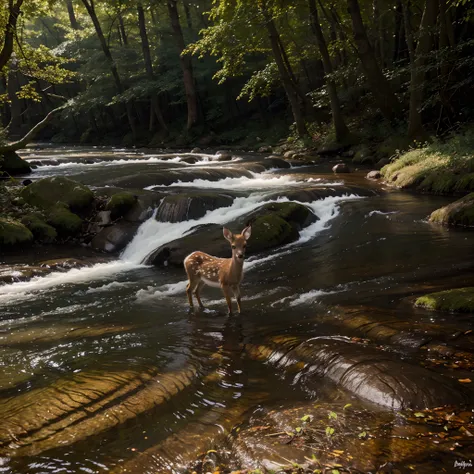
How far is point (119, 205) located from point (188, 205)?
2.20 meters

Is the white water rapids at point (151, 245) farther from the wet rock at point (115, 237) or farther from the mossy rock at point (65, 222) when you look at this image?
the mossy rock at point (65, 222)

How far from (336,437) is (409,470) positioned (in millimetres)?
615

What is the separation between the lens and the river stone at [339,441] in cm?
324

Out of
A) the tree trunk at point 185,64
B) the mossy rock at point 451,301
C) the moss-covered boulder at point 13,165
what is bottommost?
the mossy rock at point 451,301

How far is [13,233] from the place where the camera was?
12.9 meters

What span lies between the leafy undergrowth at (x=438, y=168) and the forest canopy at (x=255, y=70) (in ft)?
5.55

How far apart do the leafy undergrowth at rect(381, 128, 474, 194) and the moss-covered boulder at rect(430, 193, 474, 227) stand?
265 centimetres

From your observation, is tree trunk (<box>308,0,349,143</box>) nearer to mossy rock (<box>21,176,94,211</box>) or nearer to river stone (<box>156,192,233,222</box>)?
river stone (<box>156,192,233,222</box>)

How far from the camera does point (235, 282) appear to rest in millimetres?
7551

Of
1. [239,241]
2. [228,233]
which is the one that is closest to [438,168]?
[239,241]

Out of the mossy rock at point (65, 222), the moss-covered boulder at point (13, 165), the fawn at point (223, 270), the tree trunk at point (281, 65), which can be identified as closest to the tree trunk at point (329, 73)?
the tree trunk at point (281, 65)

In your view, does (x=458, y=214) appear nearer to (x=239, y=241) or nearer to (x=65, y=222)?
(x=239, y=241)

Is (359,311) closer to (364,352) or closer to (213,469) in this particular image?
(364,352)

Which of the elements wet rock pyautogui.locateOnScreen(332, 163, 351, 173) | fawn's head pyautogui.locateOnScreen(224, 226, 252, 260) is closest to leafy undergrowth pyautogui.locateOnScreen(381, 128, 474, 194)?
wet rock pyautogui.locateOnScreen(332, 163, 351, 173)
